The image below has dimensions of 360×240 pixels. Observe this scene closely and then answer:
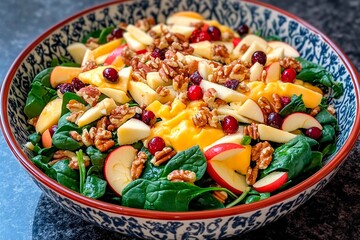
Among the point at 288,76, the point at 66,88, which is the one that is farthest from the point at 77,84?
the point at 288,76

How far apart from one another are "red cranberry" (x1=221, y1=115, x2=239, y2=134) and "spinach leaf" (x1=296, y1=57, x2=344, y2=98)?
347 mm

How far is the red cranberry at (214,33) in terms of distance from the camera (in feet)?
5.48

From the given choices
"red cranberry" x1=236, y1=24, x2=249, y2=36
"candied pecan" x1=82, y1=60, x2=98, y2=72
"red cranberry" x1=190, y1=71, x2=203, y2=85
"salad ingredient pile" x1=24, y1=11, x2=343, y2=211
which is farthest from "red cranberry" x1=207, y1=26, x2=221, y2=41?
"candied pecan" x1=82, y1=60, x2=98, y2=72

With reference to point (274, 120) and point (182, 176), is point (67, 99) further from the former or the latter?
point (274, 120)

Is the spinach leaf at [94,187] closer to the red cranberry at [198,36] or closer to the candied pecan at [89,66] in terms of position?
the candied pecan at [89,66]

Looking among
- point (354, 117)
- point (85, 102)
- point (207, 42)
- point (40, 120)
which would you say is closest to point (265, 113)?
point (354, 117)

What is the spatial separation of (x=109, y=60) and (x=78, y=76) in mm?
116

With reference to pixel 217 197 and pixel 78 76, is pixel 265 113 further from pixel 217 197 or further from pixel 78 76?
pixel 78 76

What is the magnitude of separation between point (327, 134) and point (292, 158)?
0.20 metres

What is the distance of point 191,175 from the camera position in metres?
1.21

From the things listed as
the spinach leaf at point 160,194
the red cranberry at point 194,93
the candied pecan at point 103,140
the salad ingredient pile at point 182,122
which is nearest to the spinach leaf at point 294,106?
the salad ingredient pile at point 182,122

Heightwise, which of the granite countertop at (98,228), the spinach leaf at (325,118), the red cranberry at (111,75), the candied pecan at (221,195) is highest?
the red cranberry at (111,75)

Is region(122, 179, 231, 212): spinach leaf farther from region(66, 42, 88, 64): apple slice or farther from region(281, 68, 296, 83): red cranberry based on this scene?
region(66, 42, 88, 64): apple slice

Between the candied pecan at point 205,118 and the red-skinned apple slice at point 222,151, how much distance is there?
69 millimetres
